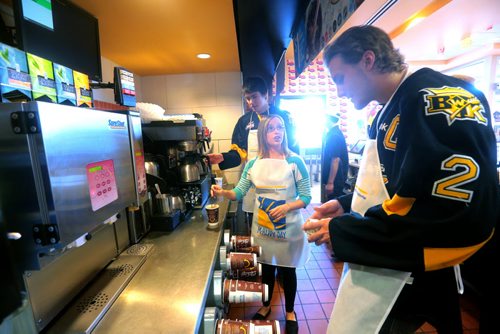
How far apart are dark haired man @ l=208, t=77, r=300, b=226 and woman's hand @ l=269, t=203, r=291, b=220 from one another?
600 millimetres

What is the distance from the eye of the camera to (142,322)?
81 centimetres

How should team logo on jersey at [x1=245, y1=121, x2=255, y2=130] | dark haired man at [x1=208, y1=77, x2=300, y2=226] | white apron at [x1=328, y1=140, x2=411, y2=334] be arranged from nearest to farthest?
white apron at [x1=328, y1=140, x2=411, y2=334]
dark haired man at [x1=208, y1=77, x2=300, y2=226]
team logo on jersey at [x1=245, y1=121, x2=255, y2=130]

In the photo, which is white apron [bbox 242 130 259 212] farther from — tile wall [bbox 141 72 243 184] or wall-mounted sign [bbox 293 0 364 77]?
tile wall [bbox 141 72 243 184]

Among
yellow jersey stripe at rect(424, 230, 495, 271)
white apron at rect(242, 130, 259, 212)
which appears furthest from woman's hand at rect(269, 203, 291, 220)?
yellow jersey stripe at rect(424, 230, 495, 271)

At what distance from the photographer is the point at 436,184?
58 cm

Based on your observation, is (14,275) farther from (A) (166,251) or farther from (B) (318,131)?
(B) (318,131)

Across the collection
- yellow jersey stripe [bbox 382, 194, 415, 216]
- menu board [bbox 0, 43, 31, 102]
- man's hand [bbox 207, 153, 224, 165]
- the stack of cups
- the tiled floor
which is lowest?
the tiled floor

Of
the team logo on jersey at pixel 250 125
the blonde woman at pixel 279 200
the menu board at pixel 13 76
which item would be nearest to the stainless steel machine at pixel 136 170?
the menu board at pixel 13 76

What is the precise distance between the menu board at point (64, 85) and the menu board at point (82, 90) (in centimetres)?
2

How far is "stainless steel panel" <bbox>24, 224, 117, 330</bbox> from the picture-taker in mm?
744

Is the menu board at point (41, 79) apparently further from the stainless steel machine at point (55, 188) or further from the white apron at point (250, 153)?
the white apron at point (250, 153)

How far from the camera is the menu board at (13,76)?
2.13ft

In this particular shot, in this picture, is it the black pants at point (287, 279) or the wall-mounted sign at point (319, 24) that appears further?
the black pants at point (287, 279)

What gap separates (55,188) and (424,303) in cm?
110
